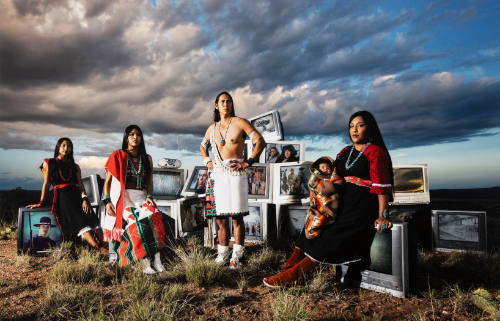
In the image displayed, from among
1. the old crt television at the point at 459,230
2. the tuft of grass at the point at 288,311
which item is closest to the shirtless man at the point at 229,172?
the tuft of grass at the point at 288,311

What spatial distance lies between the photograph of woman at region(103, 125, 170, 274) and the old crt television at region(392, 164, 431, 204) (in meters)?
4.18

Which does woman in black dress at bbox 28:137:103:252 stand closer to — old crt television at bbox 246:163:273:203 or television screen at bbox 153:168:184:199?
television screen at bbox 153:168:184:199

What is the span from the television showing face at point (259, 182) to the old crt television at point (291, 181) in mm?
177

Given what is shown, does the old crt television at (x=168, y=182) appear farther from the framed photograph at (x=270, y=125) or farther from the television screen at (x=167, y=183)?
the framed photograph at (x=270, y=125)

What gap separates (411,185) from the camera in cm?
579

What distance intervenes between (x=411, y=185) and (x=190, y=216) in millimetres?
4116

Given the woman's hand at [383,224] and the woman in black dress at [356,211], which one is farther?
the woman in black dress at [356,211]

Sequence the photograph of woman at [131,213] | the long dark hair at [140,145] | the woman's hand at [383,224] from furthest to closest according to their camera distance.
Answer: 1. the long dark hair at [140,145]
2. the photograph of woman at [131,213]
3. the woman's hand at [383,224]

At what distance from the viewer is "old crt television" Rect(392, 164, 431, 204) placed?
5.73 m

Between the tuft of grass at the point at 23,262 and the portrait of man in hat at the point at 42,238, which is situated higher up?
the portrait of man in hat at the point at 42,238

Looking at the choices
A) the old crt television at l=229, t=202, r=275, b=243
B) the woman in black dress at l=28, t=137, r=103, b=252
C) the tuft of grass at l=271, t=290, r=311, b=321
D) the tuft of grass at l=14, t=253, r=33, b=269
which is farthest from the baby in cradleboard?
the tuft of grass at l=14, t=253, r=33, b=269

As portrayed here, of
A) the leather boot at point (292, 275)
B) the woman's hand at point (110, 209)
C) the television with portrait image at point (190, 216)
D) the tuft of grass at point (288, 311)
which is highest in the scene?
the woman's hand at point (110, 209)

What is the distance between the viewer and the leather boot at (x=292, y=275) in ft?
11.0

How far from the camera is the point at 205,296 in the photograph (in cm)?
331
